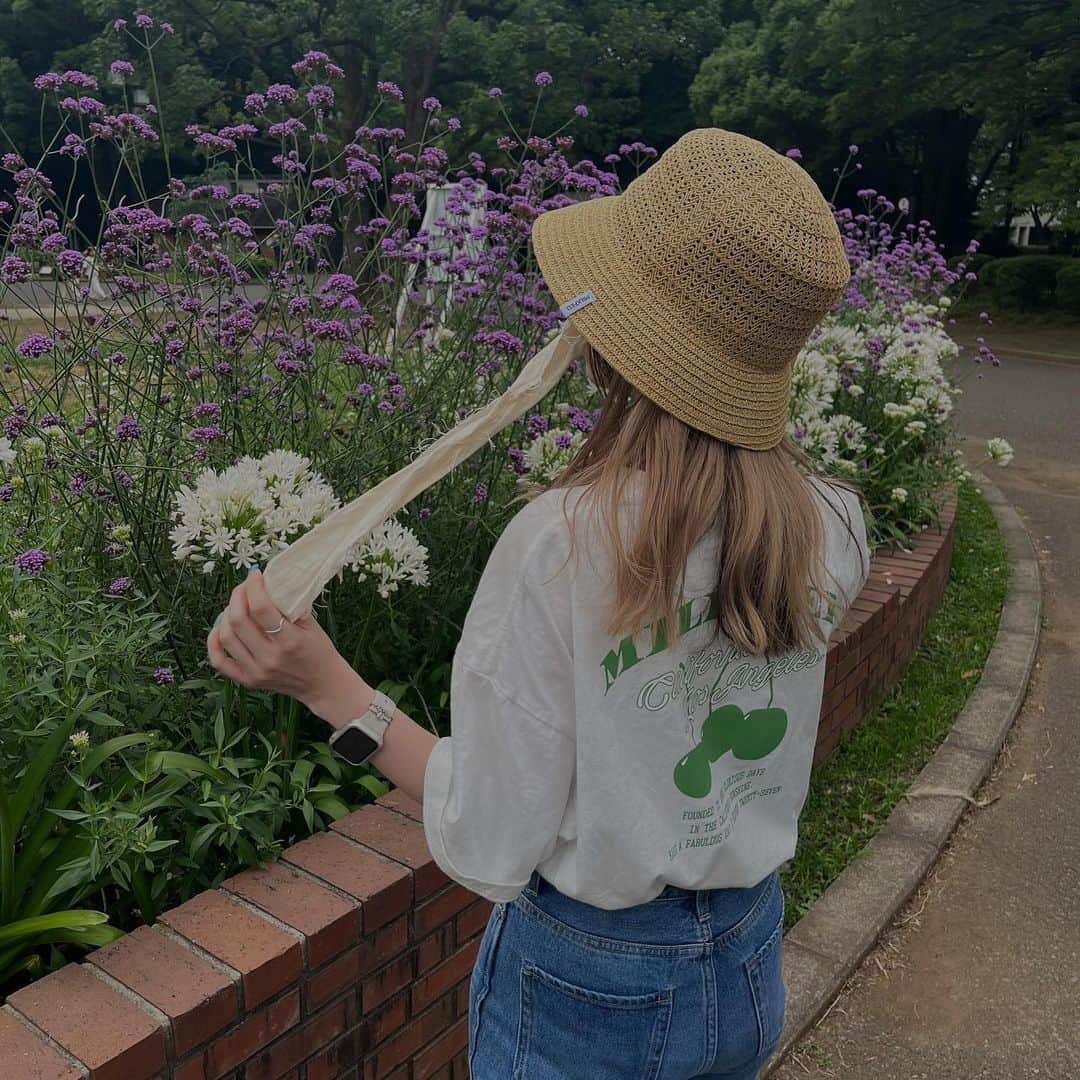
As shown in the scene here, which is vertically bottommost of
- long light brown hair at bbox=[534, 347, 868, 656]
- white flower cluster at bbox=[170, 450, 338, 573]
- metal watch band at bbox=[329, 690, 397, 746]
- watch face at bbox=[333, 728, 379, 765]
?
white flower cluster at bbox=[170, 450, 338, 573]

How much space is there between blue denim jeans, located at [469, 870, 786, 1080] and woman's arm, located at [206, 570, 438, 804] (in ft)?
0.83

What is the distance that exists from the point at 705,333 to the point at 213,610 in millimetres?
1772

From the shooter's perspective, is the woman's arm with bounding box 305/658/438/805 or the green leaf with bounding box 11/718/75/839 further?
the green leaf with bounding box 11/718/75/839

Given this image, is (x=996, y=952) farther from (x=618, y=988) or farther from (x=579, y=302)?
(x=579, y=302)

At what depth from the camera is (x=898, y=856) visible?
3670 millimetres

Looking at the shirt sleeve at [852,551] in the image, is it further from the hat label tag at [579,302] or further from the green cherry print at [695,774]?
A: the hat label tag at [579,302]

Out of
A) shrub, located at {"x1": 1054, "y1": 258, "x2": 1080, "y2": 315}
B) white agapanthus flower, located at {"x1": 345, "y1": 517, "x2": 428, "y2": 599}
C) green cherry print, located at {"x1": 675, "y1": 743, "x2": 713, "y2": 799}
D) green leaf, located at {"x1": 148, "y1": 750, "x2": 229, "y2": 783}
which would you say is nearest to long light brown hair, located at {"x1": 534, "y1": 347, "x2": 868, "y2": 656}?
green cherry print, located at {"x1": 675, "y1": 743, "x2": 713, "y2": 799}

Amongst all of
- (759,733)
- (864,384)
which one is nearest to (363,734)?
(759,733)

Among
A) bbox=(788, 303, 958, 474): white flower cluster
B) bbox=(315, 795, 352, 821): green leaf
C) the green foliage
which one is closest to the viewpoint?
bbox=(315, 795, 352, 821): green leaf

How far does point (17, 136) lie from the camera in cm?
2862

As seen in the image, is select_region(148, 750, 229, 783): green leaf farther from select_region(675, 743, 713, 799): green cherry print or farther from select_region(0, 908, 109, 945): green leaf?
select_region(675, 743, 713, 799): green cherry print

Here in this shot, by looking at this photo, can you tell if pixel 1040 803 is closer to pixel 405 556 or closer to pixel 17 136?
pixel 405 556

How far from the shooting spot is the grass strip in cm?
366

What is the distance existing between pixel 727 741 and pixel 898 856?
2.52 metres
